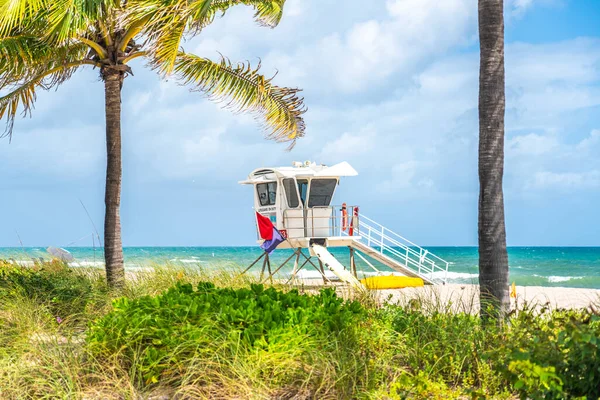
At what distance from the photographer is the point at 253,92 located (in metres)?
14.1

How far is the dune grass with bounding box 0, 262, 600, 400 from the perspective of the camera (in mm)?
4789

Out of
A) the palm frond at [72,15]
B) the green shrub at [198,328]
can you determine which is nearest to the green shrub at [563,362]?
the green shrub at [198,328]

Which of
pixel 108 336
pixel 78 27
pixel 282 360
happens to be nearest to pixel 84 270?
pixel 78 27

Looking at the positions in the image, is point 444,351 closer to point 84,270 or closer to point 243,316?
point 243,316

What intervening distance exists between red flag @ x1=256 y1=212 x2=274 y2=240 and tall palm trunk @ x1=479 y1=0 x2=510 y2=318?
12289 mm

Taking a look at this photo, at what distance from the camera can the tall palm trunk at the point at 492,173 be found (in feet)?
24.5

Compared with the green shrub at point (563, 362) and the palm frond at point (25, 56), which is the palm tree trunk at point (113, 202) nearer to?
the palm frond at point (25, 56)

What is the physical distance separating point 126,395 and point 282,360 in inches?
54.2

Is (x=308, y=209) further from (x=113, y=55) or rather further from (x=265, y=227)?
(x=113, y=55)

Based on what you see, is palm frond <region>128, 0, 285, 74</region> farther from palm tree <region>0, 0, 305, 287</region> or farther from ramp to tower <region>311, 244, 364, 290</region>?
ramp to tower <region>311, 244, 364, 290</region>

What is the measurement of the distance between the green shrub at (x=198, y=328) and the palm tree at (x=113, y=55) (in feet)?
16.9

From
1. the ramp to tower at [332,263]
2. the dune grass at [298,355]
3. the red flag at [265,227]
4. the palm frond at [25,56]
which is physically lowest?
the dune grass at [298,355]

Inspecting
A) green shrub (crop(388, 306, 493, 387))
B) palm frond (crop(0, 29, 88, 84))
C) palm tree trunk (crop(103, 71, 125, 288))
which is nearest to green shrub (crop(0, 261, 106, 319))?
palm tree trunk (crop(103, 71, 125, 288))

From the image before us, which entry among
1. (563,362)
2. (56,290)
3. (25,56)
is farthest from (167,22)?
(563,362)
